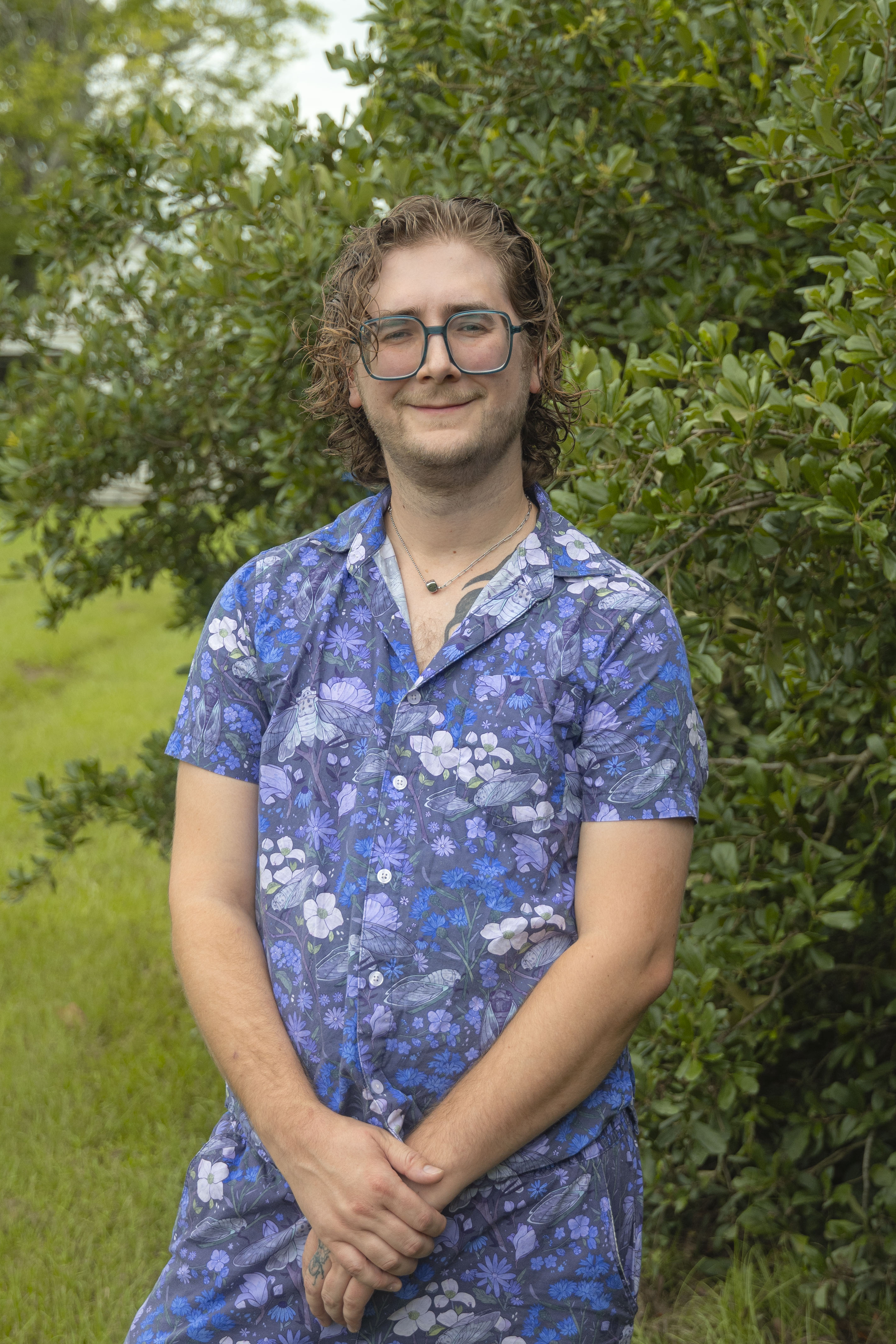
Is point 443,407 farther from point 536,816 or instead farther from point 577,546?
point 536,816

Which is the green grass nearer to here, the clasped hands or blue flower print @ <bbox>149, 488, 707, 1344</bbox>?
blue flower print @ <bbox>149, 488, 707, 1344</bbox>

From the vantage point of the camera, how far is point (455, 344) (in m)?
1.95

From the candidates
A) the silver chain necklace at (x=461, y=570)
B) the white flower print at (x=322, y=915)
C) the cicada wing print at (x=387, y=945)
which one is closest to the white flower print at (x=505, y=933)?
the cicada wing print at (x=387, y=945)

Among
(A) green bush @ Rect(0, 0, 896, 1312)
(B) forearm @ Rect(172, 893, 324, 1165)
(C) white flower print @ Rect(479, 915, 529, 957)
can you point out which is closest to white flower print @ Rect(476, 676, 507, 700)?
(C) white flower print @ Rect(479, 915, 529, 957)

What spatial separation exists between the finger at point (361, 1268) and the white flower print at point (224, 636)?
0.91 metres

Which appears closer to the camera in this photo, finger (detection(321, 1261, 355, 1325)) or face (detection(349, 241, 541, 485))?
finger (detection(321, 1261, 355, 1325))

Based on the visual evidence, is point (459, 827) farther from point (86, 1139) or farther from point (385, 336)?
point (86, 1139)

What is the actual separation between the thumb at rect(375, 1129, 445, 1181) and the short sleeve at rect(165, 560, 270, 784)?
1.97ft

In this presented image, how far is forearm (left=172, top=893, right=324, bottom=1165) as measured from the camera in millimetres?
1794

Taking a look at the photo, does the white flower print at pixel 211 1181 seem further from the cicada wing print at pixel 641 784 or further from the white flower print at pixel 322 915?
the cicada wing print at pixel 641 784

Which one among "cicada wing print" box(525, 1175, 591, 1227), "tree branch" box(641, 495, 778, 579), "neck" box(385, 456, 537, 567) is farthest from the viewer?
"tree branch" box(641, 495, 778, 579)

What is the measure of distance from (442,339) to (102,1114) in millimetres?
3286

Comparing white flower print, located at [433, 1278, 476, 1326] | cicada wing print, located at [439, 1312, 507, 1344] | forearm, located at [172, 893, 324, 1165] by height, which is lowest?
cicada wing print, located at [439, 1312, 507, 1344]

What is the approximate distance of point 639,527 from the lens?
7.63 ft
